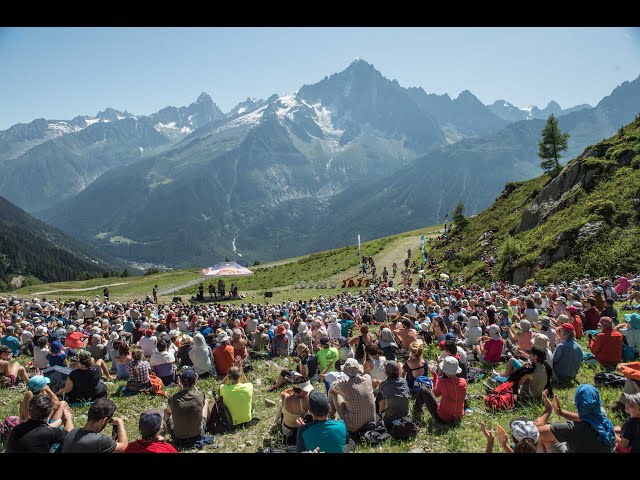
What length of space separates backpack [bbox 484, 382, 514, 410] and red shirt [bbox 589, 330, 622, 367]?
3978mm

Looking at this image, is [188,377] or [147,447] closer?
[147,447]

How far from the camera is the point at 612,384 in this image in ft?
32.6

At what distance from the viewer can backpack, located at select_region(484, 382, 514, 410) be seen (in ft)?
30.2

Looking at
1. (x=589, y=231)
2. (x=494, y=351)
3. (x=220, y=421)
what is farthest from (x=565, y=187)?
(x=220, y=421)

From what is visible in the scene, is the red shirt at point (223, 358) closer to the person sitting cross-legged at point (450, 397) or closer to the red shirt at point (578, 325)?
the person sitting cross-legged at point (450, 397)

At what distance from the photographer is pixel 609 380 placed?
9.99 meters

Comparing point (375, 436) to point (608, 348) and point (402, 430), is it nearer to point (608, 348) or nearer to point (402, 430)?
point (402, 430)

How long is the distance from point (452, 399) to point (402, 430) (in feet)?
4.42

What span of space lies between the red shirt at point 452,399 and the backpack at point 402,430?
3.02 feet

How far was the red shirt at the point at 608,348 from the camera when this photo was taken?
11.3m

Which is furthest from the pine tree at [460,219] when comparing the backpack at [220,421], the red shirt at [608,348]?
the backpack at [220,421]

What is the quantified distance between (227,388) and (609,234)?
31.3m
